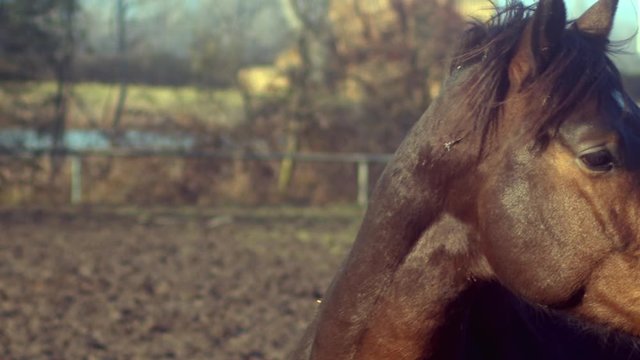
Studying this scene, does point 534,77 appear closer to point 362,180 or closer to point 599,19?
point 599,19

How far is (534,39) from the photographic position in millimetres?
2480

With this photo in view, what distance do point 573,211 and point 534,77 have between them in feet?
1.24

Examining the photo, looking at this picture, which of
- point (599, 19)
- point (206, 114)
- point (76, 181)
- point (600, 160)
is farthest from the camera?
point (206, 114)

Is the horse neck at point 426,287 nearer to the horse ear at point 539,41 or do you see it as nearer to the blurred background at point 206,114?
the horse ear at point 539,41

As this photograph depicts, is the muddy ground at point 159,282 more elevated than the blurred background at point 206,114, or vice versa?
the blurred background at point 206,114

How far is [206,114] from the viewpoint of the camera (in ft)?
65.6

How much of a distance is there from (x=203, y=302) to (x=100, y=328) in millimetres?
1306

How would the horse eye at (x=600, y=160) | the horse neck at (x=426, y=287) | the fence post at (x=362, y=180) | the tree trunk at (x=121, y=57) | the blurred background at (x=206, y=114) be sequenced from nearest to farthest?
the horse eye at (x=600, y=160) → the horse neck at (x=426, y=287) → the blurred background at (x=206, y=114) → the fence post at (x=362, y=180) → the tree trunk at (x=121, y=57)

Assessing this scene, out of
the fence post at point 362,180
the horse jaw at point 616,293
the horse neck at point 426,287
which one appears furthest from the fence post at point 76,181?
the horse jaw at point 616,293

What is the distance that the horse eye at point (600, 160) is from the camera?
2.38 meters

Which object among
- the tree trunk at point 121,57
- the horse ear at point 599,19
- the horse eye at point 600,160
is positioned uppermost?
the tree trunk at point 121,57

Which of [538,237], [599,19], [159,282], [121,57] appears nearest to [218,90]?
[121,57]

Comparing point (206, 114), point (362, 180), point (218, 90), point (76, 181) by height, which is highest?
point (218, 90)

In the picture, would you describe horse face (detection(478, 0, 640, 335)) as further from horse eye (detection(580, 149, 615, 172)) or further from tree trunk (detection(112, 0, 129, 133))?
tree trunk (detection(112, 0, 129, 133))
